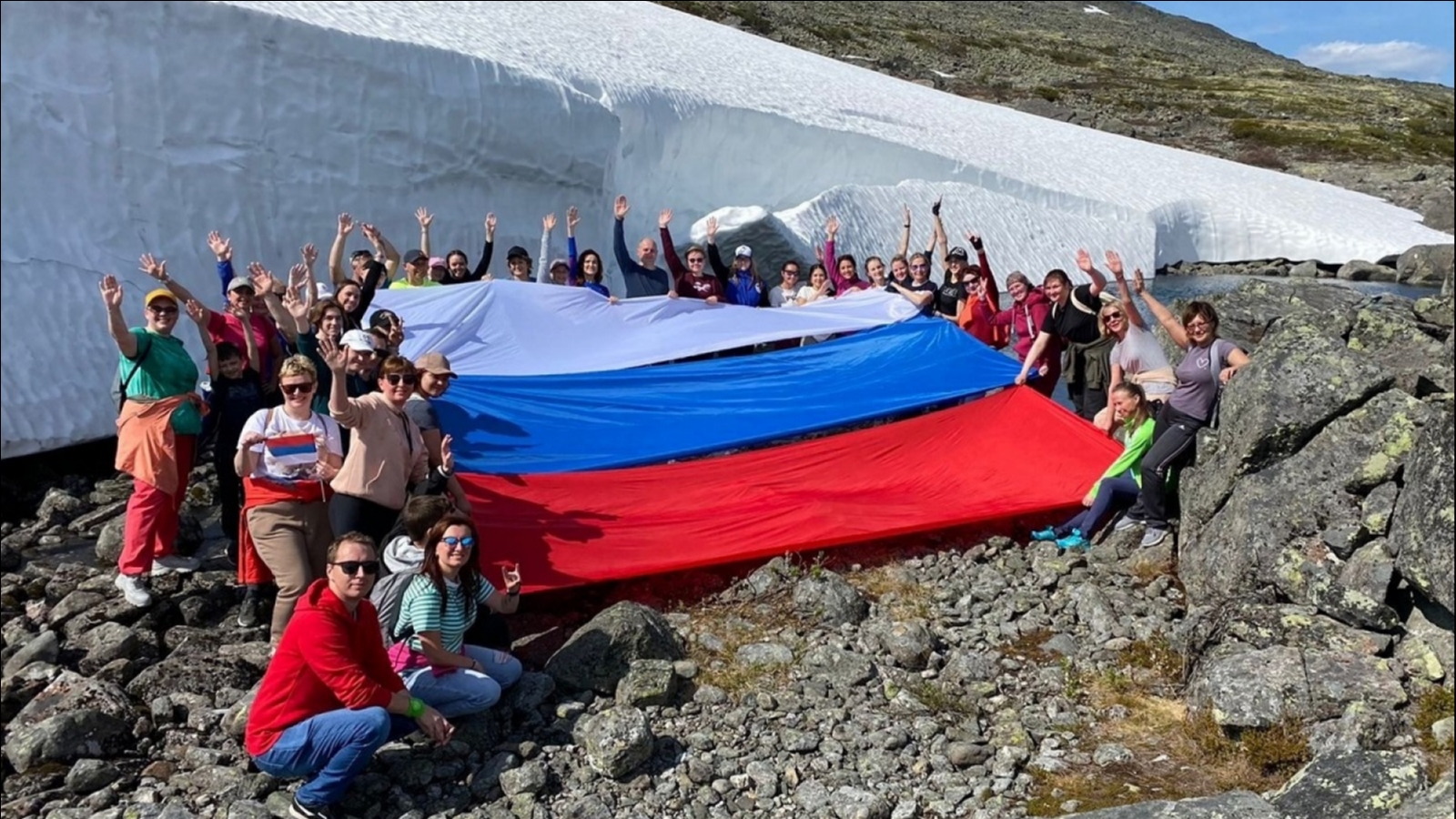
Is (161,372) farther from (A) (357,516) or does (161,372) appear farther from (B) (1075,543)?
(B) (1075,543)

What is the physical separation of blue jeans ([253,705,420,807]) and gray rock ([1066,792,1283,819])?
10.6ft

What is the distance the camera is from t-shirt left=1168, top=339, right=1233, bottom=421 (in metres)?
7.73

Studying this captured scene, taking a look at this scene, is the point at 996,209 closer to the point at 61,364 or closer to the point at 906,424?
the point at 906,424

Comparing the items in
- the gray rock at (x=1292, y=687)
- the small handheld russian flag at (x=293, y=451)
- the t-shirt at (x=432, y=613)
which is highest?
the small handheld russian flag at (x=293, y=451)

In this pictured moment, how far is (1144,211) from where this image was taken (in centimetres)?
2514

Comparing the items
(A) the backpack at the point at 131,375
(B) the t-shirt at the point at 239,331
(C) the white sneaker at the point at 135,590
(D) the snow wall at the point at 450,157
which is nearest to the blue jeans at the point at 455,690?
(C) the white sneaker at the point at 135,590

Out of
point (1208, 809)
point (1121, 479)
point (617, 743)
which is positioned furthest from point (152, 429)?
point (1121, 479)

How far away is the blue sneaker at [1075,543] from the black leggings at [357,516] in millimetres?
4661

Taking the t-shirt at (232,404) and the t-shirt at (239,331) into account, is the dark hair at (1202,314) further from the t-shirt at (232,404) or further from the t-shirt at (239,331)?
the t-shirt at (239,331)

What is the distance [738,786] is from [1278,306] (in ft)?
21.2

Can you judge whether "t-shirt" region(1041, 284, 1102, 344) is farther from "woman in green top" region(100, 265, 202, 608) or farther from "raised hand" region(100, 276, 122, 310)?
"raised hand" region(100, 276, 122, 310)

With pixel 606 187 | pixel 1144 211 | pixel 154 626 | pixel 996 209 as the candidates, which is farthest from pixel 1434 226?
pixel 154 626

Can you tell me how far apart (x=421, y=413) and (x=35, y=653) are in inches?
106

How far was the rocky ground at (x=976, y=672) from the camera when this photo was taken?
5.52 meters
